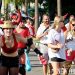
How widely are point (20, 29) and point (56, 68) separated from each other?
2837 mm

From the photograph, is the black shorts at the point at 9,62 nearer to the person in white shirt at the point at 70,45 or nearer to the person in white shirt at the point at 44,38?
the person in white shirt at the point at 70,45

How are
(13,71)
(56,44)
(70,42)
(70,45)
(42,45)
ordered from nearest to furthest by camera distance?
(13,71), (56,44), (70,42), (70,45), (42,45)

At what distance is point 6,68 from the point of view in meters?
7.86

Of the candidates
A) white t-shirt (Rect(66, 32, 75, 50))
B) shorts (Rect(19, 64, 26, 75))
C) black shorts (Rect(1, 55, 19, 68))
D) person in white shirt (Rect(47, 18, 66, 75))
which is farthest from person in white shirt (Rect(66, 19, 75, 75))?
black shorts (Rect(1, 55, 19, 68))

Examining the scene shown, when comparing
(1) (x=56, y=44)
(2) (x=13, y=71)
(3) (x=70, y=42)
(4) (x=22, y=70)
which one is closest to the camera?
(2) (x=13, y=71)

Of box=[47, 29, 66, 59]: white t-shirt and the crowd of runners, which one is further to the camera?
box=[47, 29, 66, 59]: white t-shirt

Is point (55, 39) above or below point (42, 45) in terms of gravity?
above

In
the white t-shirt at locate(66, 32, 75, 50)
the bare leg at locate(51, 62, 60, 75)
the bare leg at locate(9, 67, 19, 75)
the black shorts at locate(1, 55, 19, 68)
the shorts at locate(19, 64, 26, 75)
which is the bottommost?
the shorts at locate(19, 64, 26, 75)

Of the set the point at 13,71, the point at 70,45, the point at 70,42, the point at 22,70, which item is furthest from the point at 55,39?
the point at 13,71

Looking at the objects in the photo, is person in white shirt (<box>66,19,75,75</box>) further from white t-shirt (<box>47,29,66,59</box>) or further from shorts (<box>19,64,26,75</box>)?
white t-shirt (<box>47,29,66,59</box>)

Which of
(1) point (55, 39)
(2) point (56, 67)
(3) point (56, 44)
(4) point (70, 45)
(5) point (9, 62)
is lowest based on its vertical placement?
(2) point (56, 67)

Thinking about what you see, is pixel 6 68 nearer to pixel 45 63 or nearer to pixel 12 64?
pixel 12 64

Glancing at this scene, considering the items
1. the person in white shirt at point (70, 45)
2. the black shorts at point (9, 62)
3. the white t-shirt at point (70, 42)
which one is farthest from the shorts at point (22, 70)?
the black shorts at point (9, 62)

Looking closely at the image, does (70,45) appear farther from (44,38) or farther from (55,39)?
(55,39)
